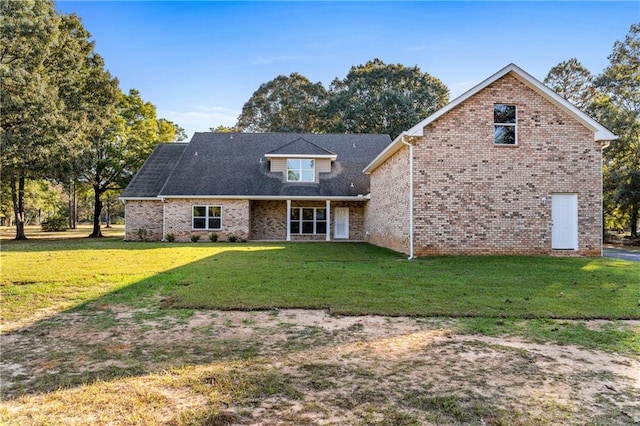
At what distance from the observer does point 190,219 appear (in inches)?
867

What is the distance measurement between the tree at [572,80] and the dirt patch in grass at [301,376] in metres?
36.3

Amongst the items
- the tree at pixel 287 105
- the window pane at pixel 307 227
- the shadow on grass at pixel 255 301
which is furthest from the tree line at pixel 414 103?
the window pane at pixel 307 227

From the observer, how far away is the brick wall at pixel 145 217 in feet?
75.2

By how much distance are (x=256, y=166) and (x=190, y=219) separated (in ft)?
16.6

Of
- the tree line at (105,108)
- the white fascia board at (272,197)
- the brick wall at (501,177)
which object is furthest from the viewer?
the white fascia board at (272,197)

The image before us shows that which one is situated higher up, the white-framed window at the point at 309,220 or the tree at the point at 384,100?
the tree at the point at 384,100

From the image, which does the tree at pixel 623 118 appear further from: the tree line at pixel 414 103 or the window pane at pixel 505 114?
the window pane at pixel 505 114

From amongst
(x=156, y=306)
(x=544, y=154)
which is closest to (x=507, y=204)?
(x=544, y=154)

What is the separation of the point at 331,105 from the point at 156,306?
36.5m

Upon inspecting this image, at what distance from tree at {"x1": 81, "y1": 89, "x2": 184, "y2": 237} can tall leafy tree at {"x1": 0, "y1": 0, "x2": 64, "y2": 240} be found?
210 inches

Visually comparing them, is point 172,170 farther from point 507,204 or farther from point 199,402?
point 199,402

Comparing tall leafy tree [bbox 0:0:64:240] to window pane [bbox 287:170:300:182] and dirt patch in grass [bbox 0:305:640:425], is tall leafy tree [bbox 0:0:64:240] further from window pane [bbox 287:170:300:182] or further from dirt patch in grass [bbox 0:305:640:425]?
dirt patch in grass [bbox 0:305:640:425]

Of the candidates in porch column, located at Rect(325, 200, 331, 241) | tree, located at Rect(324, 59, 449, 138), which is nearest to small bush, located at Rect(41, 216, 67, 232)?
tree, located at Rect(324, 59, 449, 138)

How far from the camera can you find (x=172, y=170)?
2391 centimetres
